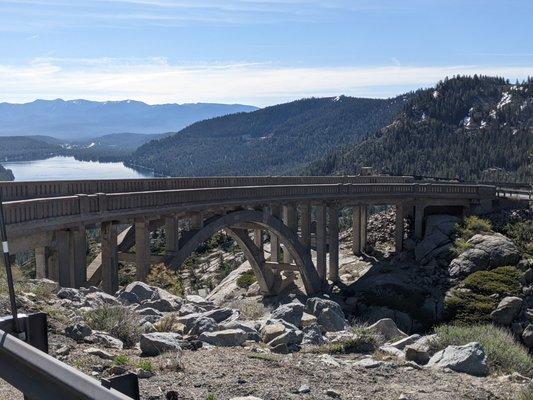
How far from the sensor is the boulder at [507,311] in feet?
97.8

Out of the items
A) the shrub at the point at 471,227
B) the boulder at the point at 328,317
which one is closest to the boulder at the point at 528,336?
the shrub at the point at 471,227

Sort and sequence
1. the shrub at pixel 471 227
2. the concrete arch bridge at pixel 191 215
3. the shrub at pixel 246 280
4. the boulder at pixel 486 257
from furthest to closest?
the shrub at pixel 246 280
the shrub at pixel 471 227
the boulder at pixel 486 257
the concrete arch bridge at pixel 191 215

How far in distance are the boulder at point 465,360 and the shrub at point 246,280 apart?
96.1 feet

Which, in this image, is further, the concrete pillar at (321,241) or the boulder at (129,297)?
the concrete pillar at (321,241)

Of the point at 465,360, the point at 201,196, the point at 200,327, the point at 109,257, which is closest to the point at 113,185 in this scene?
the point at 201,196

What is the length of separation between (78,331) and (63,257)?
9399 mm

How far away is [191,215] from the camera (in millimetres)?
26750

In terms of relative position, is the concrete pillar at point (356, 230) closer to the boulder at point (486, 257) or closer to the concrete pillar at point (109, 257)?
the boulder at point (486, 257)

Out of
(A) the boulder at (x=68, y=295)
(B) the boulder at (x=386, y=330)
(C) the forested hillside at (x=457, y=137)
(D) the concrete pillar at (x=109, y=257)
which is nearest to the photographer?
(A) the boulder at (x=68, y=295)

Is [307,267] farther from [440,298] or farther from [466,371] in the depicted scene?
[466,371]

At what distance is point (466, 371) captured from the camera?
1030 cm

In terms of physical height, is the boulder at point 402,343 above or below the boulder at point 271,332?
below

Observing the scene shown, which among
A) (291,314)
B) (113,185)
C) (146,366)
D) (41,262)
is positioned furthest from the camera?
(113,185)

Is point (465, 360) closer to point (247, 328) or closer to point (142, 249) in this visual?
point (247, 328)
